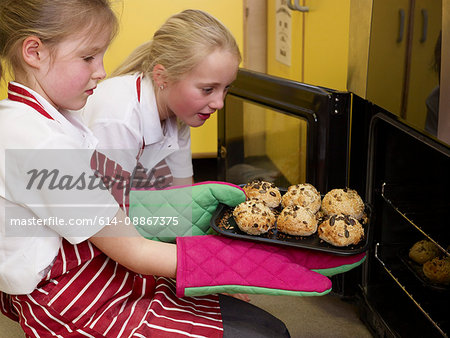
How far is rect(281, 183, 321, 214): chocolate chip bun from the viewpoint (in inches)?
48.6

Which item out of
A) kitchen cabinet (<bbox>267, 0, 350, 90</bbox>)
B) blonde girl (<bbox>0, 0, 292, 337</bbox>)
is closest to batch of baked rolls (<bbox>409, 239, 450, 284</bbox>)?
kitchen cabinet (<bbox>267, 0, 350, 90</bbox>)

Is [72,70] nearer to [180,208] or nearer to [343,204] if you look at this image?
[180,208]

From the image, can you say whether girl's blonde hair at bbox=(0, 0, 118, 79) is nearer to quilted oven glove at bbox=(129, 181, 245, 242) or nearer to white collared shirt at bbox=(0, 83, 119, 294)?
white collared shirt at bbox=(0, 83, 119, 294)

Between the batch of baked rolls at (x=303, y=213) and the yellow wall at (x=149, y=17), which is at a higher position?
the yellow wall at (x=149, y=17)

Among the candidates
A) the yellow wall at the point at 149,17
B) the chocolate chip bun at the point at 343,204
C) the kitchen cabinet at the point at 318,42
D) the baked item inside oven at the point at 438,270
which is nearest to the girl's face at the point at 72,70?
the chocolate chip bun at the point at 343,204

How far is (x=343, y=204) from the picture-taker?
1208 mm

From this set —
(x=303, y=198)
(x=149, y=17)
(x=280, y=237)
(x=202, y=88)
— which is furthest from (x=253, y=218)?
(x=149, y=17)

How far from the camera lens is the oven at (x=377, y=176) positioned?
4.58 ft

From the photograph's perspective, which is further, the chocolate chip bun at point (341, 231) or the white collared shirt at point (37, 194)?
the chocolate chip bun at point (341, 231)

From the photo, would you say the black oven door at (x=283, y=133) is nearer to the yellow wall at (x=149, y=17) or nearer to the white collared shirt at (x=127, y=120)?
the white collared shirt at (x=127, y=120)

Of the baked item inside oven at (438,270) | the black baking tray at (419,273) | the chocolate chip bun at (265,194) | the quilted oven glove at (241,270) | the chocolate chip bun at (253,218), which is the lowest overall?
the black baking tray at (419,273)

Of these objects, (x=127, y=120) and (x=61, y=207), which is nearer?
(x=61, y=207)

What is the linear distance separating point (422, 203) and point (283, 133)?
0.46 meters

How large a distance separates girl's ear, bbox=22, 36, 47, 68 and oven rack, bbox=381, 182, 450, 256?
0.92 m
